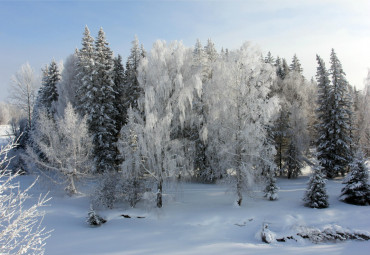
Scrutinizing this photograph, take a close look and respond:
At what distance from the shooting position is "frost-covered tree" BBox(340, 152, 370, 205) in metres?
15.4

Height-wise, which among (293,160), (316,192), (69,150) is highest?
(69,150)

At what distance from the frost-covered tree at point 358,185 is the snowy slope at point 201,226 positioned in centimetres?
69

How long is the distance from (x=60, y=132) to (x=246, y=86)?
1507cm

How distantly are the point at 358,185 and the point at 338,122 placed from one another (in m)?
9.39

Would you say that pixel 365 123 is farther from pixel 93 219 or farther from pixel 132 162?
pixel 93 219

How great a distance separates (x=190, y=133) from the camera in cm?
2380

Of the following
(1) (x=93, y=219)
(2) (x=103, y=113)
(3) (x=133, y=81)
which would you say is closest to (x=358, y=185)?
(1) (x=93, y=219)

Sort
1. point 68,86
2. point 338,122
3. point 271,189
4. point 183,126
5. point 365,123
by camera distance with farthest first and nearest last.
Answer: point 68,86, point 365,123, point 338,122, point 271,189, point 183,126

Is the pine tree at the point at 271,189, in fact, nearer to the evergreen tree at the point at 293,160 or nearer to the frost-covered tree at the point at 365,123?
the evergreen tree at the point at 293,160

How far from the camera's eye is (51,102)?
31172 mm

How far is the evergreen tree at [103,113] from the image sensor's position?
2367cm

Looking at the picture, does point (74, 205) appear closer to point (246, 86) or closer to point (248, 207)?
point (248, 207)

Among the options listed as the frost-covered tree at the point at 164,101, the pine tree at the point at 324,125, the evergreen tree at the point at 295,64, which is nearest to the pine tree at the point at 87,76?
the frost-covered tree at the point at 164,101

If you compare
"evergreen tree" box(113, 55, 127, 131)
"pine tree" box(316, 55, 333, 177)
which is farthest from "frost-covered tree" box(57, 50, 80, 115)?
"pine tree" box(316, 55, 333, 177)
